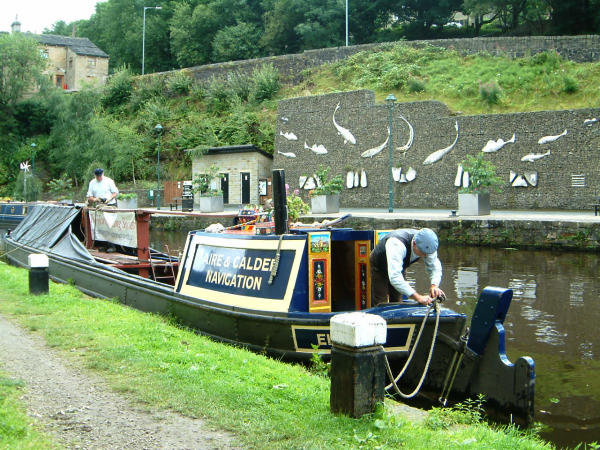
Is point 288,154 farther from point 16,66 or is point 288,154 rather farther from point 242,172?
point 16,66

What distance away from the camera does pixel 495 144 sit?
26.0m

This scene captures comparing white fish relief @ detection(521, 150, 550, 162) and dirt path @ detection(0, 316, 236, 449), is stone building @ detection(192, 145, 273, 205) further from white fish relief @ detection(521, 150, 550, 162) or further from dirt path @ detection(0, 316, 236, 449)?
dirt path @ detection(0, 316, 236, 449)

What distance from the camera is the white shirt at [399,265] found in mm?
6082

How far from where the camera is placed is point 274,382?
17.2ft

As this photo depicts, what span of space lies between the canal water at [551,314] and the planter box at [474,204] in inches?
101

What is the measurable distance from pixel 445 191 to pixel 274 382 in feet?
76.2

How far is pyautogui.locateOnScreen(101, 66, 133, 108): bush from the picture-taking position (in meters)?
49.8

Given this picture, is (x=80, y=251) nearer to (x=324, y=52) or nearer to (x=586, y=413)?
(x=586, y=413)

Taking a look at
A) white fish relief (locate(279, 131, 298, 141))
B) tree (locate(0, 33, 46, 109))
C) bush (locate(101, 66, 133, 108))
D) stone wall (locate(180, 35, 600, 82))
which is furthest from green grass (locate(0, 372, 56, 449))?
tree (locate(0, 33, 46, 109))

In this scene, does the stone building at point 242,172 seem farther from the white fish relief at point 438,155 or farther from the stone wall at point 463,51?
the white fish relief at point 438,155

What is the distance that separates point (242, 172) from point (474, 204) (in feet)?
54.7

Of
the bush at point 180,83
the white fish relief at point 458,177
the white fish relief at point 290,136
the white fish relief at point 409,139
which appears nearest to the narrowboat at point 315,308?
the white fish relief at point 458,177

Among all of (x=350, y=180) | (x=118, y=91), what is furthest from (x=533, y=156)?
(x=118, y=91)

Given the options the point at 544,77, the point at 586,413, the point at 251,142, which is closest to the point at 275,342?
the point at 586,413
